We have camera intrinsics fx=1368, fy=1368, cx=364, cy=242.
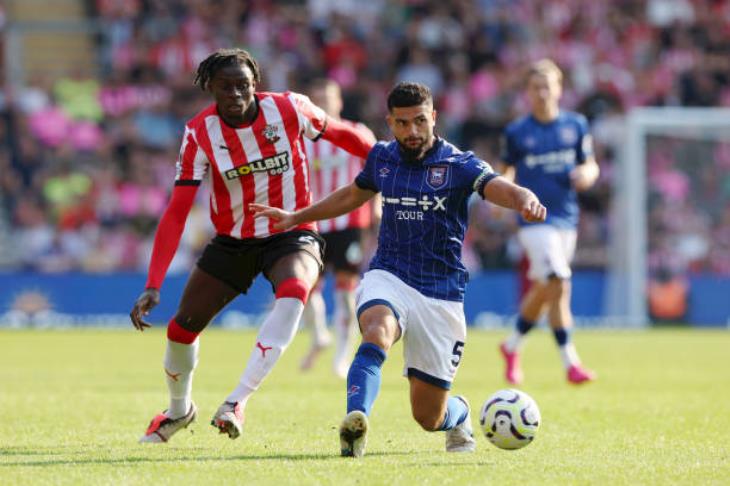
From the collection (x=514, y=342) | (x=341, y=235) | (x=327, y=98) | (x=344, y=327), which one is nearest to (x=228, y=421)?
(x=514, y=342)

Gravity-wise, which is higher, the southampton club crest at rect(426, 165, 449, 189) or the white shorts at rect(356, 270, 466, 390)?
the southampton club crest at rect(426, 165, 449, 189)

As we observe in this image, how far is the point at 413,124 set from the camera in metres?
6.88

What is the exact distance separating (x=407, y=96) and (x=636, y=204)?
15908 mm

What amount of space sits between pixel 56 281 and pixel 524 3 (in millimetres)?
10756

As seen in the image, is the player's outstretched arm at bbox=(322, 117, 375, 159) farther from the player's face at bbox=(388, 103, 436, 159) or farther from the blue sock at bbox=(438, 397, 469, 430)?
the blue sock at bbox=(438, 397, 469, 430)

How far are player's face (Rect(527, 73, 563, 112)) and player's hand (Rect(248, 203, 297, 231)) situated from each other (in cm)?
520

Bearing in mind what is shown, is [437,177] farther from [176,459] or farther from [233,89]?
[176,459]

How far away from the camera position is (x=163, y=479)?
5.94 metres

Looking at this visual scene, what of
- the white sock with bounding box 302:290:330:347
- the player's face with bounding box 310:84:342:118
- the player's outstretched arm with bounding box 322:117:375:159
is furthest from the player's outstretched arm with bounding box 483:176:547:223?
the white sock with bounding box 302:290:330:347

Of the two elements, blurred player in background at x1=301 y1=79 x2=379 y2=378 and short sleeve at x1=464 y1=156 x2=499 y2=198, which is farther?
blurred player in background at x1=301 y1=79 x2=379 y2=378

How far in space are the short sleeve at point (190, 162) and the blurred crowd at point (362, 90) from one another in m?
14.3

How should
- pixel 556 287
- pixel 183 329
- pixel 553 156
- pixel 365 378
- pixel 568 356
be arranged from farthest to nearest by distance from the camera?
1. pixel 553 156
2. pixel 556 287
3. pixel 568 356
4. pixel 183 329
5. pixel 365 378

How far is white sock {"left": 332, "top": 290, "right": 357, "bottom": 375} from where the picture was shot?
12.9m

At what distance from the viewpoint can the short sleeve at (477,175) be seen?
6887 mm
